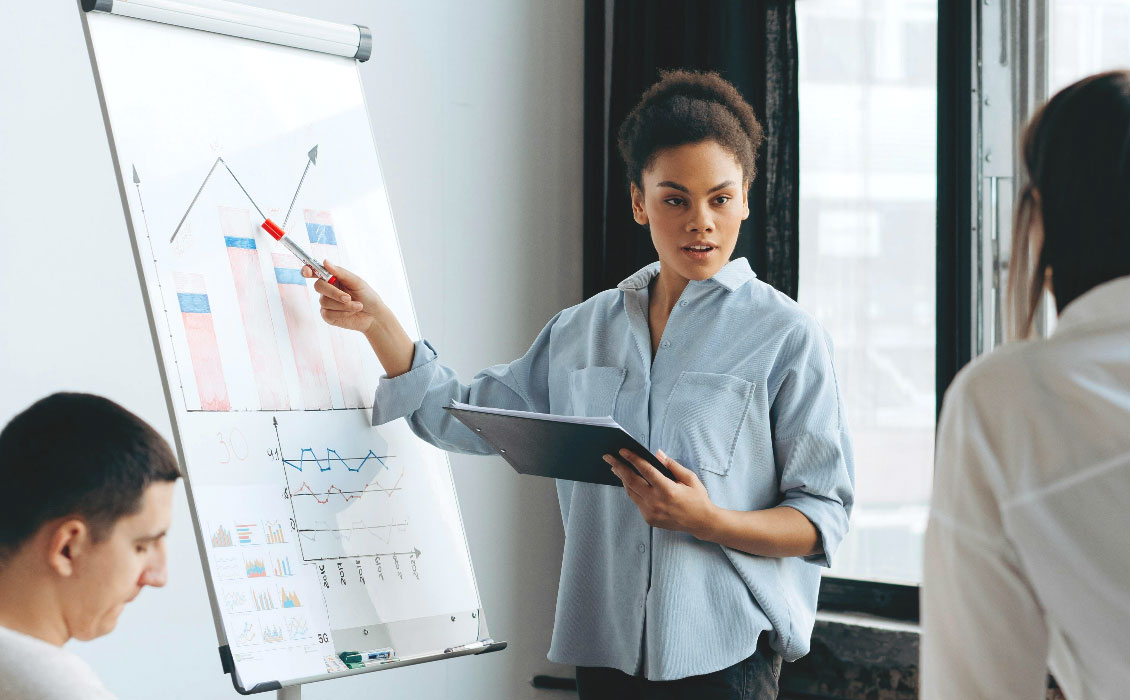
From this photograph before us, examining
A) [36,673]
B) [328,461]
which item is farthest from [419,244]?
[36,673]

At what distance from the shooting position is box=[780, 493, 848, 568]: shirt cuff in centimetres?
143

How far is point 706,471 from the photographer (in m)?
1.47

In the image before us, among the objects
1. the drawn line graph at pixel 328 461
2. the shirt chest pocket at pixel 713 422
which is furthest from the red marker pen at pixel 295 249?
the shirt chest pocket at pixel 713 422

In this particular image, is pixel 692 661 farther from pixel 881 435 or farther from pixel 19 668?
pixel 881 435

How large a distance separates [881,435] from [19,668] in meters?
2.19

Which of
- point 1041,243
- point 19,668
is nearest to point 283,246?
point 19,668

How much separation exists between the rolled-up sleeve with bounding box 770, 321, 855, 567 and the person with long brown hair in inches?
22.1

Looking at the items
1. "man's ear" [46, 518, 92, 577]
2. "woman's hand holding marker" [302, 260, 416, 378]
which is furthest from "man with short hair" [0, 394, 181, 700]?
"woman's hand holding marker" [302, 260, 416, 378]

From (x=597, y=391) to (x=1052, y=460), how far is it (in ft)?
2.75

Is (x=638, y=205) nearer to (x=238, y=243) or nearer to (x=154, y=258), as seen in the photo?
(x=238, y=243)

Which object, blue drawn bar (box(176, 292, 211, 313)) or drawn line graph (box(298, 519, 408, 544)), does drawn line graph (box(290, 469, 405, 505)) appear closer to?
drawn line graph (box(298, 519, 408, 544))

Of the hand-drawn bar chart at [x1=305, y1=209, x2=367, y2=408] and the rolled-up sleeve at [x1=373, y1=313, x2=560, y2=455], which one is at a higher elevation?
the hand-drawn bar chart at [x1=305, y1=209, x2=367, y2=408]

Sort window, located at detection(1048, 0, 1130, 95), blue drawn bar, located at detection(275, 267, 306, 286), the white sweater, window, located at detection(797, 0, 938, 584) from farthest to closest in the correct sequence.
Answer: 1. window, located at detection(797, 0, 938, 584)
2. window, located at detection(1048, 0, 1130, 95)
3. blue drawn bar, located at detection(275, 267, 306, 286)
4. the white sweater

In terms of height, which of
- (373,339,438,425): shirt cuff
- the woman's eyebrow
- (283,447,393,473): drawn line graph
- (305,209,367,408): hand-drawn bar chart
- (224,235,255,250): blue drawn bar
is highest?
the woman's eyebrow
